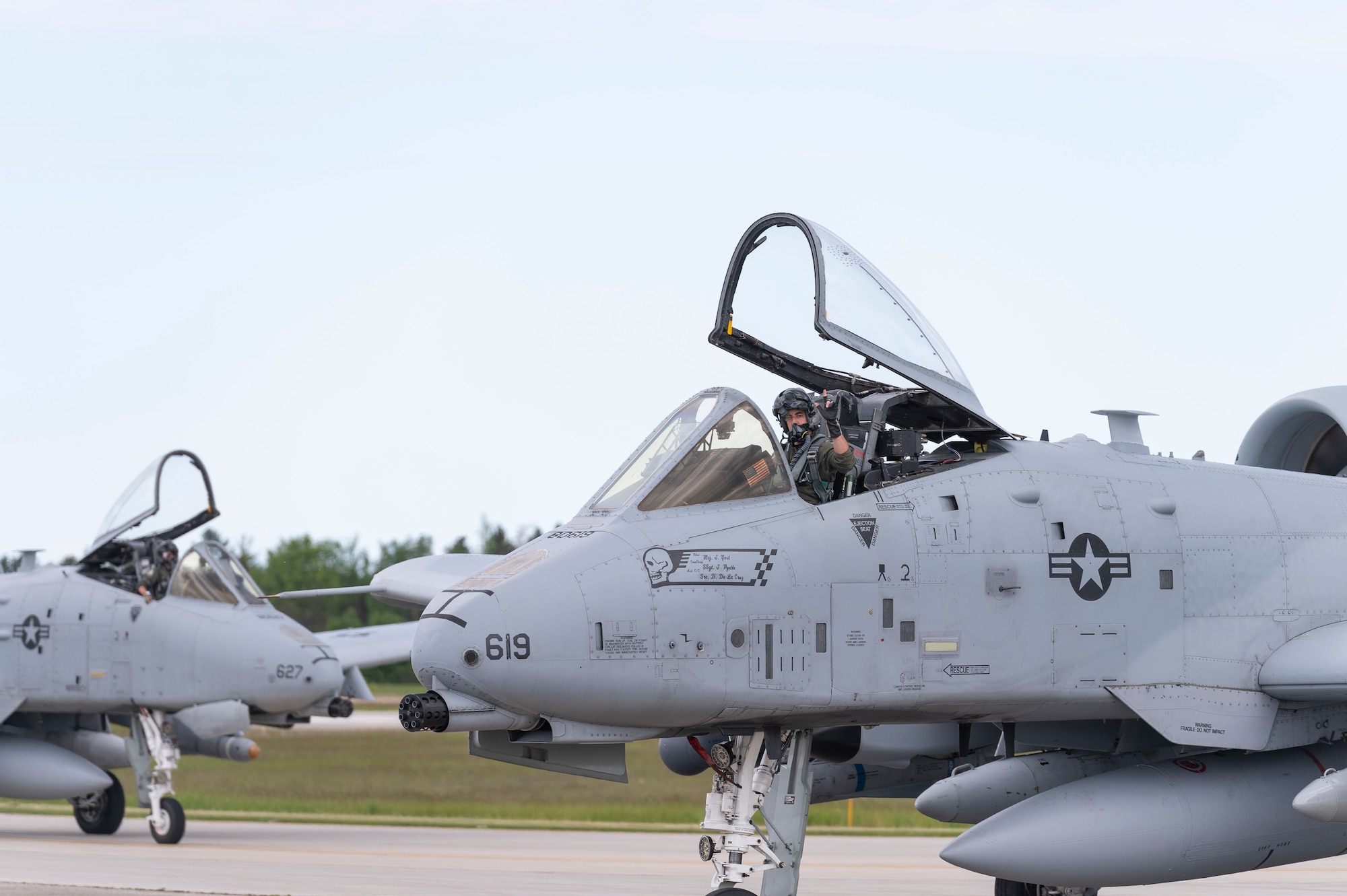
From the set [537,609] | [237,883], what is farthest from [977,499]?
[237,883]

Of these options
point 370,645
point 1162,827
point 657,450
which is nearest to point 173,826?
point 370,645

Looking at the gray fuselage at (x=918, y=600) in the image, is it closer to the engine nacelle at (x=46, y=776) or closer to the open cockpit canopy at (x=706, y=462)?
the open cockpit canopy at (x=706, y=462)

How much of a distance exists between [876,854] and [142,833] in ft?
33.2

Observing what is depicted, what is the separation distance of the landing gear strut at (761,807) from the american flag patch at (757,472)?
1.39 m

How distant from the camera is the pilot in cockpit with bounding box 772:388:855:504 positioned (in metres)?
8.94

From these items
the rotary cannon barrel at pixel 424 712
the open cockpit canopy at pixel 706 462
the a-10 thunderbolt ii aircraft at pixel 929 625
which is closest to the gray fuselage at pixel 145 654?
the a-10 thunderbolt ii aircraft at pixel 929 625

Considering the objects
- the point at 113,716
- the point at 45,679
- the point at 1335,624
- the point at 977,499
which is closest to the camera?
the point at 977,499

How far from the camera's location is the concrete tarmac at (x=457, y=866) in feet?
46.1

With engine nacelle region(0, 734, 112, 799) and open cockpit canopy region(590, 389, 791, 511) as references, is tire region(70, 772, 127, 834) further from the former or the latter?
open cockpit canopy region(590, 389, 791, 511)

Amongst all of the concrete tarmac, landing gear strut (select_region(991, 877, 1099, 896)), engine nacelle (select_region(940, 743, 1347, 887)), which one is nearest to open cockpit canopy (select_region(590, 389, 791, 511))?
engine nacelle (select_region(940, 743, 1347, 887))

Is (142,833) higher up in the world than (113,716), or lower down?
lower down

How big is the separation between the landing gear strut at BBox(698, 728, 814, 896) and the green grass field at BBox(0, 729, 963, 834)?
10.1m

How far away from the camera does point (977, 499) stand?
366 inches

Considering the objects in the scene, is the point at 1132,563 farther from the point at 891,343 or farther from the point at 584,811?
the point at 584,811
